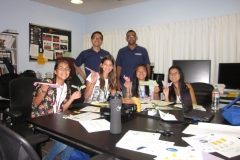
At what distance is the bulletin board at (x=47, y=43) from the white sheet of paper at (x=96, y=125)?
374 cm

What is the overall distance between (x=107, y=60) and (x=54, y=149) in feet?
4.01

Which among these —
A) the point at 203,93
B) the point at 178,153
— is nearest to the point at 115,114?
the point at 178,153

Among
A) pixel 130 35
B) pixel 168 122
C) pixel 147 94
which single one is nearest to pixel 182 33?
pixel 130 35

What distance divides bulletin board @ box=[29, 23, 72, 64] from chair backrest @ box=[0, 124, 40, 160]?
415 centimetres

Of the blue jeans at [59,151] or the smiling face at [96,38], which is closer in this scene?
the blue jeans at [59,151]

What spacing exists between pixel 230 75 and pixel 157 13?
204 cm

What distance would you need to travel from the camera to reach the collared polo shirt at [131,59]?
3562mm

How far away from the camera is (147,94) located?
8.45 feet

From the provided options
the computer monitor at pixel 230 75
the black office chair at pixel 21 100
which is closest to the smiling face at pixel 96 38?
the black office chair at pixel 21 100

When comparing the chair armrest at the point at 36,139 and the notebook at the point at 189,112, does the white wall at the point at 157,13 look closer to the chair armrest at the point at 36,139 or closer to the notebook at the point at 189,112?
the notebook at the point at 189,112

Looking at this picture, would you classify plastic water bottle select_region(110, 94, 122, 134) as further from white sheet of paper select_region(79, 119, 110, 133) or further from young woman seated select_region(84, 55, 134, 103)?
young woman seated select_region(84, 55, 134, 103)

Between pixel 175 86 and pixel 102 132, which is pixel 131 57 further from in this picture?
pixel 102 132

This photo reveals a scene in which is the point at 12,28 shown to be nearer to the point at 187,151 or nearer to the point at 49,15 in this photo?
the point at 49,15

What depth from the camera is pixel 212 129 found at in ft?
4.07
